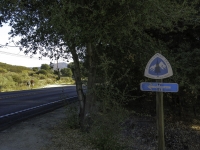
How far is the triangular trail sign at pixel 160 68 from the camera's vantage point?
15.5 ft

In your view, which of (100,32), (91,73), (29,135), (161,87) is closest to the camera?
(161,87)

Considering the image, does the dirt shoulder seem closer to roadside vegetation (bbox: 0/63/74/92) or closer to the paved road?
the paved road

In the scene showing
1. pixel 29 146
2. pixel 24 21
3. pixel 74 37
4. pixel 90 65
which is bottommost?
pixel 29 146

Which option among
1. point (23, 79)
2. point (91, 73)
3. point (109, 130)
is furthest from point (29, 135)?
point (23, 79)

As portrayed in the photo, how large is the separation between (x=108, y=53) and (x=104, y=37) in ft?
4.60

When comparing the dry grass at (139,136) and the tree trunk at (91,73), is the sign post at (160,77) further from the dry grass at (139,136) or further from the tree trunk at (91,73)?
the tree trunk at (91,73)

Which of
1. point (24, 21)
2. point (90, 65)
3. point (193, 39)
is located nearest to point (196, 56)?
point (193, 39)

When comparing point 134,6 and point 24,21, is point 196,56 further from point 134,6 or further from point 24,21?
point 24,21

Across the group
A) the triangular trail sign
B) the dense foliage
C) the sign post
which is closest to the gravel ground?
the dense foliage

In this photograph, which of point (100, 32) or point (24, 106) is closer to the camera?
point (100, 32)

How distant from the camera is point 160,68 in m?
4.80

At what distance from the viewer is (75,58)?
26.0 ft

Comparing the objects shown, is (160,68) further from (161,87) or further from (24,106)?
(24,106)

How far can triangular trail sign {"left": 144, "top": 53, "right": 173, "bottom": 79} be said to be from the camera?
4.73m
